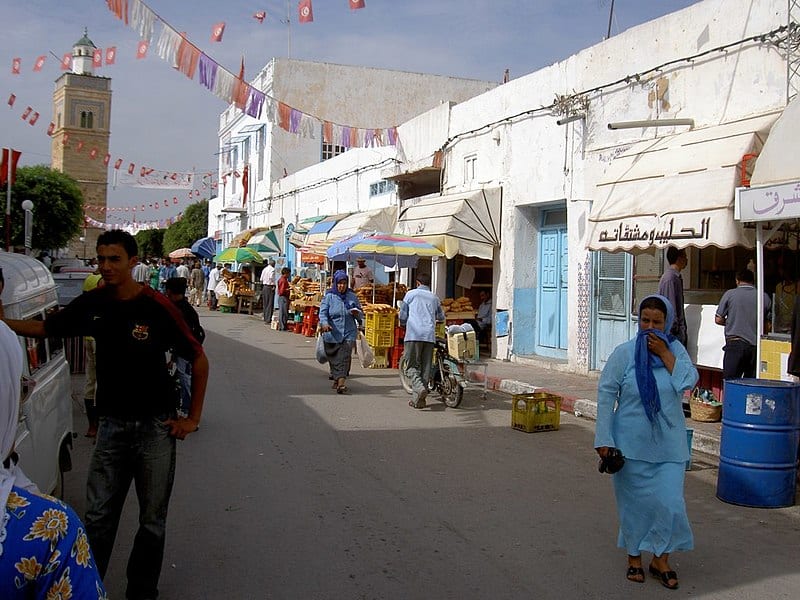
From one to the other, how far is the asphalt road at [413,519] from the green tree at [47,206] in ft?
117

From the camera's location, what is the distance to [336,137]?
19.4m

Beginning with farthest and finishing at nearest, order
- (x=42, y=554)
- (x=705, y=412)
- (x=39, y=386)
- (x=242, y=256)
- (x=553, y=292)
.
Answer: (x=242, y=256) < (x=553, y=292) < (x=705, y=412) < (x=39, y=386) < (x=42, y=554)

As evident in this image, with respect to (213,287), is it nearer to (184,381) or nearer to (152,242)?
(184,381)

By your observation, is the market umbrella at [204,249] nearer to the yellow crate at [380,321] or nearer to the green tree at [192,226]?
the green tree at [192,226]

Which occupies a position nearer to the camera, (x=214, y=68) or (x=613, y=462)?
(x=613, y=462)

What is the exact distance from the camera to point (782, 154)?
318 inches

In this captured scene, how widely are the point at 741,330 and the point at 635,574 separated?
501 cm

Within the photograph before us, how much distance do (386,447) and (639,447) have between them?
13.0ft

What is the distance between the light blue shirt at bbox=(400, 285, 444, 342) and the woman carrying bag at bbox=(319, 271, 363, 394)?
1.24 metres

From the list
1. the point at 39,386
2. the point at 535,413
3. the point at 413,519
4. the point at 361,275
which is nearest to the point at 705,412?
the point at 535,413

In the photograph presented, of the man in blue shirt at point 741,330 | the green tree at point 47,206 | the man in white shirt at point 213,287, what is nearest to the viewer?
the man in blue shirt at point 741,330

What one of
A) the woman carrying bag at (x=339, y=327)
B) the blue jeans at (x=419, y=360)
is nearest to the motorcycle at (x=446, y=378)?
the blue jeans at (x=419, y=360)

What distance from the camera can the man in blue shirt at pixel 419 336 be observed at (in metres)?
10.8

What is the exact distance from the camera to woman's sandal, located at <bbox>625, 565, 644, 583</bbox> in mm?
→ 4781
